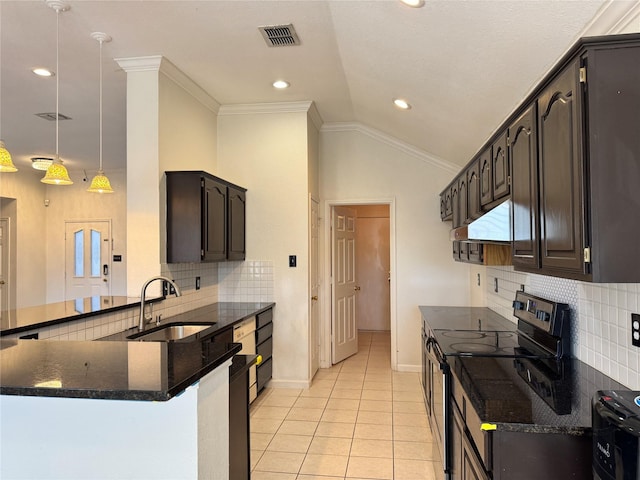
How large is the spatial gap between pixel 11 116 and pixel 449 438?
553cm

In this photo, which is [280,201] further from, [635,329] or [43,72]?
[635,329]

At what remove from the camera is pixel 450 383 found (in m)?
2.30

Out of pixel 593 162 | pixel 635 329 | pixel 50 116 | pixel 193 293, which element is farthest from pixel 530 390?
pixel 50 116

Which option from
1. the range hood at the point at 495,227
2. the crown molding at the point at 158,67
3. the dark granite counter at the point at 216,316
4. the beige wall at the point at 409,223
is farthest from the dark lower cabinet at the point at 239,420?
the beige wall at the point at 409,223

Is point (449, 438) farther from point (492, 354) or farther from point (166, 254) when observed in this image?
point (166, 254)

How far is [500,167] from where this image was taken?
2357 mm

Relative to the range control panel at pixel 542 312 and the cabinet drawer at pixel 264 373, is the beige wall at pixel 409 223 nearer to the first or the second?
the cabinet drawer at pixel 264 373

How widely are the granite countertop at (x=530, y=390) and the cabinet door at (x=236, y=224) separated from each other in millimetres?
2578

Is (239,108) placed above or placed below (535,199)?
above

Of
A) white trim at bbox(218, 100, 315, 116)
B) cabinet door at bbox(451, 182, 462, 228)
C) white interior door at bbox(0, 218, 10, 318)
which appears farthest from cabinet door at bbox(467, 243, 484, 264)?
white interior door at bbox(0, 218, 10, 318)

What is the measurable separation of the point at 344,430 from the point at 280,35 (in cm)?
314

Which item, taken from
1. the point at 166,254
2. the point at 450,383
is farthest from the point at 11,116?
the point at 450,383

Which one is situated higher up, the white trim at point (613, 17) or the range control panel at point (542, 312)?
the white trim at point (613, 17)

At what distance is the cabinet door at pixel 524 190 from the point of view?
69.7 inches
